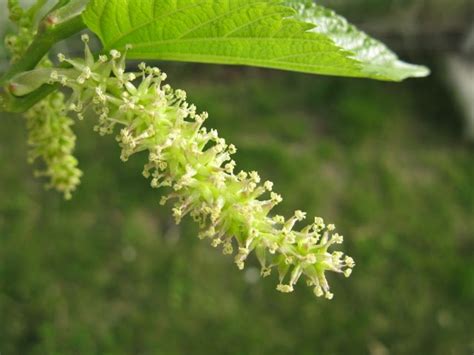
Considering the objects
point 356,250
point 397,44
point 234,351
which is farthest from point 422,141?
point 234,351

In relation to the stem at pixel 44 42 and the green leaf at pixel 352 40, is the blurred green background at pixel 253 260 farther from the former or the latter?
the stem at pixel 44 42

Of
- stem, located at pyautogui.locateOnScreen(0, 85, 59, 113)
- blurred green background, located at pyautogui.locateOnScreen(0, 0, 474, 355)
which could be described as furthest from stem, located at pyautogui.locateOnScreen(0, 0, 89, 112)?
blurred green background, located at pyautogui.locateOnScreen(0, 0, 474, 355)

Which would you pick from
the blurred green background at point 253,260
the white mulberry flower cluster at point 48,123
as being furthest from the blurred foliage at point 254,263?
the white mulberry flower cluster at point 48,123

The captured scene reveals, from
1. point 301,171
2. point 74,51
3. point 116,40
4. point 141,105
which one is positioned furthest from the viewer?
point 74,51

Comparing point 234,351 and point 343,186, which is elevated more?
point 343,186

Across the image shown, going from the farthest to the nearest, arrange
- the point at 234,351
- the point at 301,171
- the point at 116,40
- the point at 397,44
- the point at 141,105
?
the point at 397,44 → the point at 301,171 → the point at 234,351 → the point at 116,40 → the point at 141,105

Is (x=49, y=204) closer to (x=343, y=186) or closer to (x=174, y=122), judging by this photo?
(x=343, y=186)

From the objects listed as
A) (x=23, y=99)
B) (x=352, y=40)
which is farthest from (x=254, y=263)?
(x=23, y=99)
